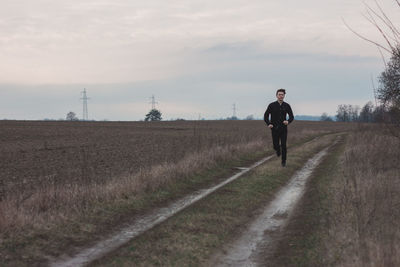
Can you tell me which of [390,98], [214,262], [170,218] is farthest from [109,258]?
[390,98]

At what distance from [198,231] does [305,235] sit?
1811mm

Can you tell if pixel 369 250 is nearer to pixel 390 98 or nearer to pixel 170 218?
pixel 170 218

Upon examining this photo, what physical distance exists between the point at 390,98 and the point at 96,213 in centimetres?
769

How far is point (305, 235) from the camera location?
6.64 meters

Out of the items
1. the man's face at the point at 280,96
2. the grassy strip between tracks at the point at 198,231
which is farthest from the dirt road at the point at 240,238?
the man's face at the point at 280,96

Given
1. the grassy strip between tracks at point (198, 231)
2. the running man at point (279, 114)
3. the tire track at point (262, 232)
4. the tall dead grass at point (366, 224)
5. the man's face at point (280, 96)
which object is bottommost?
the tire track at point (262, 232)

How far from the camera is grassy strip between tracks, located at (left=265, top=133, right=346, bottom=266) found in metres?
5.54

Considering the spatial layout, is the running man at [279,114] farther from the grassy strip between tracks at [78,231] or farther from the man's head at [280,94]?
the grassy strip between tracks at [78,231]

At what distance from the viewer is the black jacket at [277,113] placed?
1402 cm

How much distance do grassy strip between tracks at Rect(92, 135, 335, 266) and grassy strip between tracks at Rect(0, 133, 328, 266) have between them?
0.92m

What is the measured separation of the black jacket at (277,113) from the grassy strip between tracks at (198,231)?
11.3 ft

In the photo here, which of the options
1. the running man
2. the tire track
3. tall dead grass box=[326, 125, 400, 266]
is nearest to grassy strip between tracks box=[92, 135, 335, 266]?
the tire track

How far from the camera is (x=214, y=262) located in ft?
18.2

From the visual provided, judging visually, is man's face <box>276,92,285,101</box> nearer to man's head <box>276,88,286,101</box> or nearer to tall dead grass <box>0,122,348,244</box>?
man's head <box>276,88,286,101</box>
